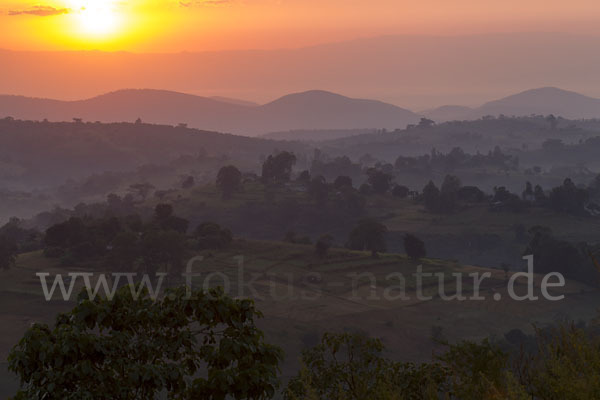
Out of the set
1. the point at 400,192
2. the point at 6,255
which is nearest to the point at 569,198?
the point at 400,192

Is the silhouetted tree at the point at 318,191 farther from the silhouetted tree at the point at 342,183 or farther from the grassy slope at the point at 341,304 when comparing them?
the grassy slope at the point at 341,304

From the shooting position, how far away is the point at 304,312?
7188 cm

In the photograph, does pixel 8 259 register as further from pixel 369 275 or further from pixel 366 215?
pixel 366 215

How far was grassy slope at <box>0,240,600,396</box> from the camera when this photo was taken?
67.6 m

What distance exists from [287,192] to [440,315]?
74067 mm

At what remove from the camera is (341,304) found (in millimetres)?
74812

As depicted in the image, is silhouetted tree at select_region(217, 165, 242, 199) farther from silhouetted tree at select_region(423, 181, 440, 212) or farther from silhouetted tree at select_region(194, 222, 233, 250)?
silhouetted tree at select_region(194, 222, 233, 250)

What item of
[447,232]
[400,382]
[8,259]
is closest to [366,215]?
[447,232]

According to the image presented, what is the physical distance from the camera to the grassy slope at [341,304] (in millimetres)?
67562

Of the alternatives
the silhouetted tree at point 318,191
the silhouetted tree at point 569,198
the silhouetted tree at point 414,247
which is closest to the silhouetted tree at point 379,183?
the silhouetted tree at point 318,191

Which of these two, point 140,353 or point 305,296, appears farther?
point 305,296

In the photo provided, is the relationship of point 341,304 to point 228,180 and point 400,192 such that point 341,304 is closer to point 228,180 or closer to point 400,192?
point 228,180

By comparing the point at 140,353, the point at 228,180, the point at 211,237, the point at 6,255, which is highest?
the point at 228,180

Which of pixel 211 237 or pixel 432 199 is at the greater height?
pixel 432 199
